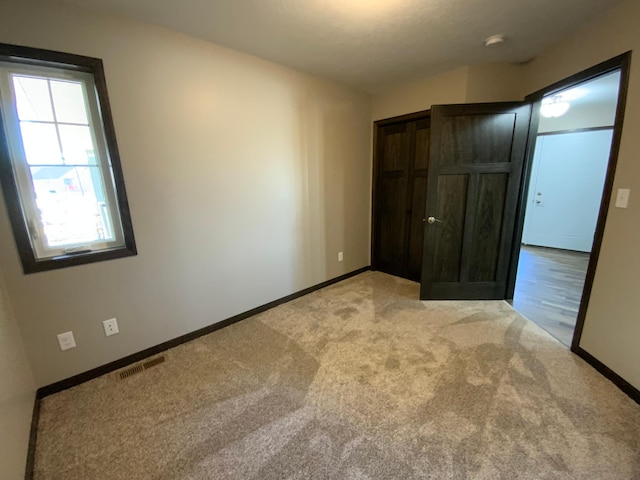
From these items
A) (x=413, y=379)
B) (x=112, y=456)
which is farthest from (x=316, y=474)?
(x=112, y=456)

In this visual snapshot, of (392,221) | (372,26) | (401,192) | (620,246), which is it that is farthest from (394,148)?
(620,246)

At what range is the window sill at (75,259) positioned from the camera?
5.33ft

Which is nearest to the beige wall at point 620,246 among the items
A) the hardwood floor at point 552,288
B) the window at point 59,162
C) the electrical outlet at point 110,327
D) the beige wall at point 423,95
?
the hardwood floor at point 552,288

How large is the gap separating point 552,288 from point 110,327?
178 inches

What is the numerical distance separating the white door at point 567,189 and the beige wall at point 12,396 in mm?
6546

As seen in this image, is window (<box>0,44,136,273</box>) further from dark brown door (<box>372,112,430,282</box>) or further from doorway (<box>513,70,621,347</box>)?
doorway (<box>513,70,621,347</box>)

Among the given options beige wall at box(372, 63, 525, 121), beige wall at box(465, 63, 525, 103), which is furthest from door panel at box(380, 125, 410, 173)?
beige wall at box(465, 63, 525, 103)

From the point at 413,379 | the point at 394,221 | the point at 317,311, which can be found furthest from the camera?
the point at 394,221

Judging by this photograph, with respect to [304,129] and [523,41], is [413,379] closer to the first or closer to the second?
[304,129]

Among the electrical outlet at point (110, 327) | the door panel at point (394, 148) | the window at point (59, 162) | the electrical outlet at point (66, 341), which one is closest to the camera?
the window at point (59, 162)

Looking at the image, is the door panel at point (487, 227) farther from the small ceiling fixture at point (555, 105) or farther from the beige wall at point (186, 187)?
the beige wall at point (186, 187)

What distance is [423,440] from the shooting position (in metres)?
1.41

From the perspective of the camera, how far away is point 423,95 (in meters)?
3.04

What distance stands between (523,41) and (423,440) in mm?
2976
